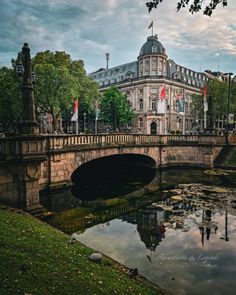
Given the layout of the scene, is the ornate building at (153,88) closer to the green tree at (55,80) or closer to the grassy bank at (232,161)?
the green tree at (55,80)

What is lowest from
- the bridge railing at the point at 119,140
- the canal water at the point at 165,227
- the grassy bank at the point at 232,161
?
the canal water at the point at 165,227

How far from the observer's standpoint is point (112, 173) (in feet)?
101

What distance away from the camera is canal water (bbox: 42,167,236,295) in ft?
30.7

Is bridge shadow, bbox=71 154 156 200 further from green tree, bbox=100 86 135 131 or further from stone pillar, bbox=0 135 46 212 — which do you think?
green tree, bbox=100 86 135 131

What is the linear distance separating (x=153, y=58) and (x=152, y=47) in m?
2.83

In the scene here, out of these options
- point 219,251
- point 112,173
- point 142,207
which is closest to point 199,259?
point 219,251

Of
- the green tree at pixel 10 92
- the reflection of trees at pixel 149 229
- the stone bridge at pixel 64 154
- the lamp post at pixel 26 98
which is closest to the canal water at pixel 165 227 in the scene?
the reflection of trees at pixel 149 229

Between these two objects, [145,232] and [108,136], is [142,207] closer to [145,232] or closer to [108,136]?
[145,232]

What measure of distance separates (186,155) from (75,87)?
18.9 m

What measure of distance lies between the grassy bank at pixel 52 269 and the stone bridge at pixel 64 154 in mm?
4328

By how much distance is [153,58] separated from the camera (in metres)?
71.7

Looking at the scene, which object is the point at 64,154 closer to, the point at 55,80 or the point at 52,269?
the point at 52,269

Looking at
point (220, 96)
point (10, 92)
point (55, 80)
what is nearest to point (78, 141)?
point (55, 80)

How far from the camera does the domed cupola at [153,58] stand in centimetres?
7131
